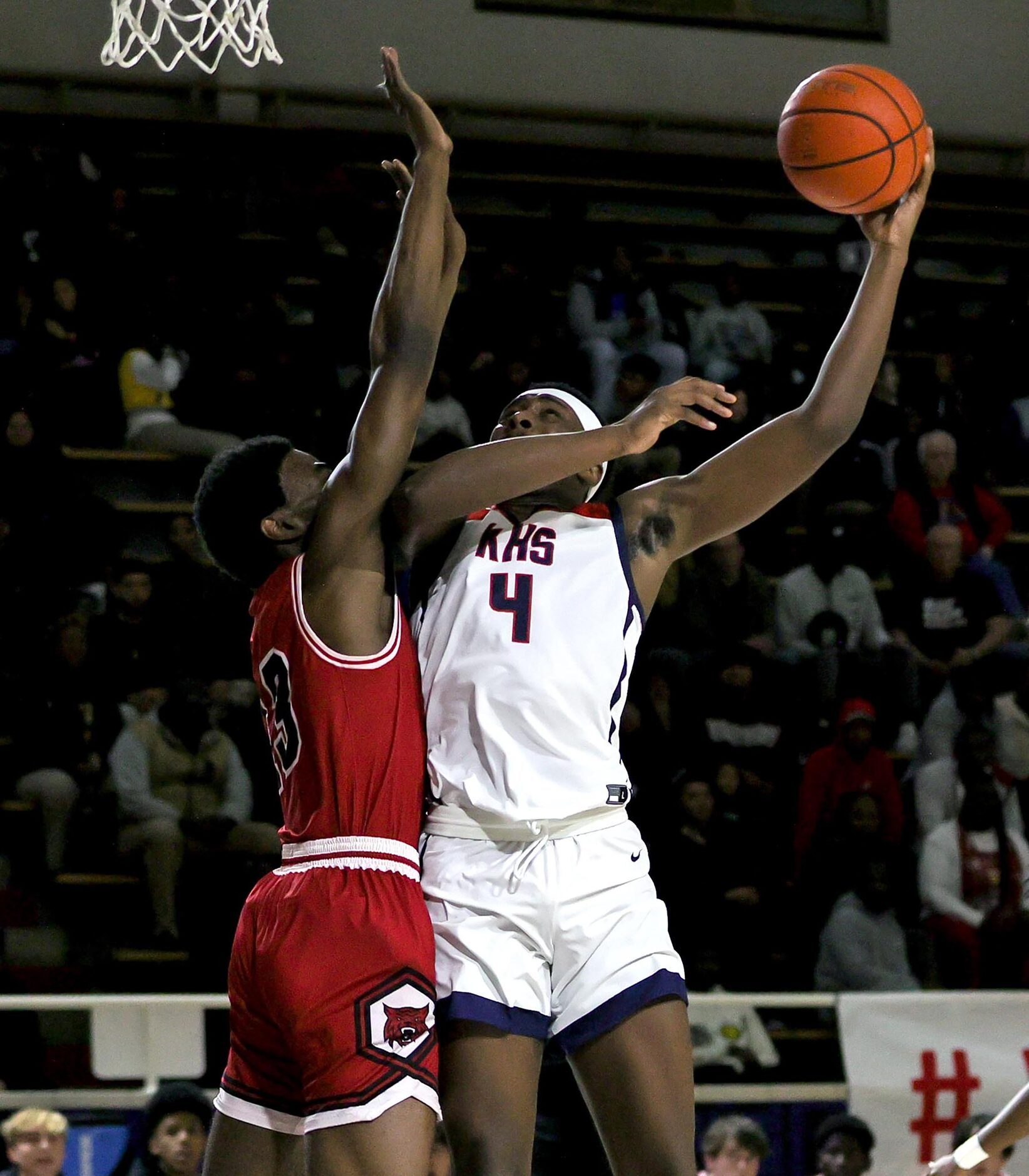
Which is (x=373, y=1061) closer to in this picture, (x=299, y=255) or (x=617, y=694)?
(x=617, y=694)

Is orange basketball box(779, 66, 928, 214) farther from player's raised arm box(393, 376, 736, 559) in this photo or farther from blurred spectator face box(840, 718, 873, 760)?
blurred spectator face box(840, 718, 873, 760)

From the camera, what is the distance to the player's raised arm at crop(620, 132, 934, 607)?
3.69 m

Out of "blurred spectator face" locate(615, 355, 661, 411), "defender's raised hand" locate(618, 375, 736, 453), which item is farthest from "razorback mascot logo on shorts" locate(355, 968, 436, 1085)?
"blurred spectator face" locate(615, 355, 661, 411)

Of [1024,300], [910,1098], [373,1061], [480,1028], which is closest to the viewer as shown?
[373,1061]

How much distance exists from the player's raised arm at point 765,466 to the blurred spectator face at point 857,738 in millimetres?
4690

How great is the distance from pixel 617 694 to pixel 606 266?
7.80 meters

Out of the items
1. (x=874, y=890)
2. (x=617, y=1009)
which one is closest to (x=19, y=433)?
(x=874, y=890)

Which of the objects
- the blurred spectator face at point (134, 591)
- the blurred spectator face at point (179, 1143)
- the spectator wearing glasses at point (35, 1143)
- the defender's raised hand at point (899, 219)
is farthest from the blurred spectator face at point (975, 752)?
the defender's raised hand at point (899, 219)

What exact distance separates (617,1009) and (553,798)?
1.39 feet

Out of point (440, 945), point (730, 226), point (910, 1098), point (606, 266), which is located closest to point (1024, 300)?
point (730, 226)

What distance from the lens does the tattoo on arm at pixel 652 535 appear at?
3.68m

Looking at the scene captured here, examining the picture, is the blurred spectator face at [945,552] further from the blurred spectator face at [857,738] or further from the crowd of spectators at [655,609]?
the blurred spectator face at [857,738]

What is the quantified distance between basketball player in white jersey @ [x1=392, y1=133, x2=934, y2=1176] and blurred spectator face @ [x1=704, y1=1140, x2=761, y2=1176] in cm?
301

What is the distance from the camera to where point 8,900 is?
25.4 feet
